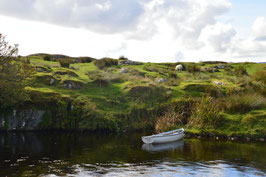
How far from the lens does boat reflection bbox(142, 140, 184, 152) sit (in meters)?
23.0

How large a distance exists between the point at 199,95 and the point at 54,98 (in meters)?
19.3

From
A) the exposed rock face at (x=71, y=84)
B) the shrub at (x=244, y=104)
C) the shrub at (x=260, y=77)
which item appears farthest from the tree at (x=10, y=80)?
the shrub at (x=260, y=77)

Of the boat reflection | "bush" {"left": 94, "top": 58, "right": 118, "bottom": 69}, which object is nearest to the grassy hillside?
the boat reflection

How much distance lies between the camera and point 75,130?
2972 cm

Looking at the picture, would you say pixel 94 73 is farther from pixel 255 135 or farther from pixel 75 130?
pixel 255 135

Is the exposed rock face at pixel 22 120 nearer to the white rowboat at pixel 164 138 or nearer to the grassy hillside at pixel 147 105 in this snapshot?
the grassy hillside at pixel 147 105

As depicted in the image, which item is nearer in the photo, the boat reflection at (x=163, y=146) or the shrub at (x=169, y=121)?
the boat reflection at (x=163, y=146)

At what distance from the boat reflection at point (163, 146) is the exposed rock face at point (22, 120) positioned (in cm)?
1342

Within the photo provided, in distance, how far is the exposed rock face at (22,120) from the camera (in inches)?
1137

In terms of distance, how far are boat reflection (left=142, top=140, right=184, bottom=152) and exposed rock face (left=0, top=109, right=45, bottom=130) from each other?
528 inches

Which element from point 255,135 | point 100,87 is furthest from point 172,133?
point 100,87

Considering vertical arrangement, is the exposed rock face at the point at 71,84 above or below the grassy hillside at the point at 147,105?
above

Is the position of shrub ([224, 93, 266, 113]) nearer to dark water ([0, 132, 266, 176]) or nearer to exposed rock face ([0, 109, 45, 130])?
dark water ([0, 132, 266, 176])

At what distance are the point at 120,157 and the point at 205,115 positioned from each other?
1245cm
